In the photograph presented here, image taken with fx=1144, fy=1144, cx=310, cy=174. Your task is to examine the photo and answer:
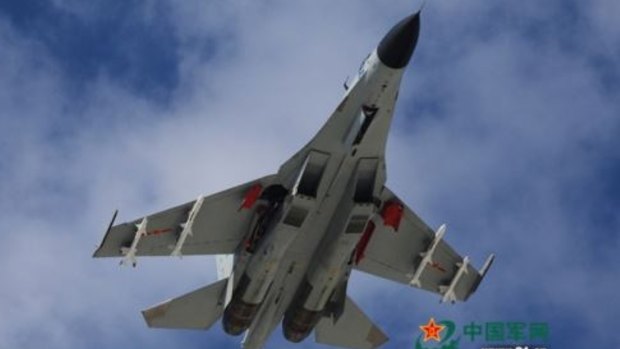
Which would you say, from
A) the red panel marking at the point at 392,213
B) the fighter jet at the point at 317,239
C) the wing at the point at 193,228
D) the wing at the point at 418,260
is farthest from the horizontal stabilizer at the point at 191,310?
the red panel marking at the point at 392,213

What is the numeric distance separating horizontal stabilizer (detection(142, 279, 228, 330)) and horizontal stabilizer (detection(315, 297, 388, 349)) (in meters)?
3.25

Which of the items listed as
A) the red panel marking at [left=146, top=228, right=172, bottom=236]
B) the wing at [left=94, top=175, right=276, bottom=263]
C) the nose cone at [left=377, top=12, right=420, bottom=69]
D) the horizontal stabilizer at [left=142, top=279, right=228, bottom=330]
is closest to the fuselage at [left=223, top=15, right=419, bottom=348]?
the nose cone at [left=377, top=12, right=420, bottom=69]

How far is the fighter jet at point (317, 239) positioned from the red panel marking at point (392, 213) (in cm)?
3

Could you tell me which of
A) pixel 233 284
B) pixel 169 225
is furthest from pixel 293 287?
pixel 169 225

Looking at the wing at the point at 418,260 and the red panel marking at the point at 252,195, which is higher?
the red panel marking at the point at 252,195

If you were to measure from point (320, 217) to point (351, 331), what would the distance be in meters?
5.27

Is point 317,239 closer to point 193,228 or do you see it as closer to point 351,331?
point 193,228

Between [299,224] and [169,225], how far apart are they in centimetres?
372

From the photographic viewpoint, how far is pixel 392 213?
106 ft

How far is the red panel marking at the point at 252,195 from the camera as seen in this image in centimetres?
3108

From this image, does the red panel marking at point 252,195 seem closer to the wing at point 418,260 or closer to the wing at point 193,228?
the wing at point 193,228

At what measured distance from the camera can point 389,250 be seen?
3400 cm

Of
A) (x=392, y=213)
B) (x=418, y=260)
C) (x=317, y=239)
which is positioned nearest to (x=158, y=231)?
(x=317, y=239)

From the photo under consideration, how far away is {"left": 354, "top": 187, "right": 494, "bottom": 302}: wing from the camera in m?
33.4
